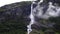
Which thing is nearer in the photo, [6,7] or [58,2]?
[58,2]

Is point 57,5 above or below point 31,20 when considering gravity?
above

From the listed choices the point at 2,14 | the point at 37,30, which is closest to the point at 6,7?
the point at 2,14

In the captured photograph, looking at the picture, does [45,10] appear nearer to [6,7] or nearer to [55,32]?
[55,32]

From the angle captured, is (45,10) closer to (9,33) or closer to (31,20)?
(31,20)

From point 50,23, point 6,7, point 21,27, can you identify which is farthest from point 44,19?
point 6,7

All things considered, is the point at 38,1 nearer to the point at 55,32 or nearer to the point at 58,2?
the point at 58,2

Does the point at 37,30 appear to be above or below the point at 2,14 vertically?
below

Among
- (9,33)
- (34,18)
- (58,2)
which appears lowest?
(9,33)
